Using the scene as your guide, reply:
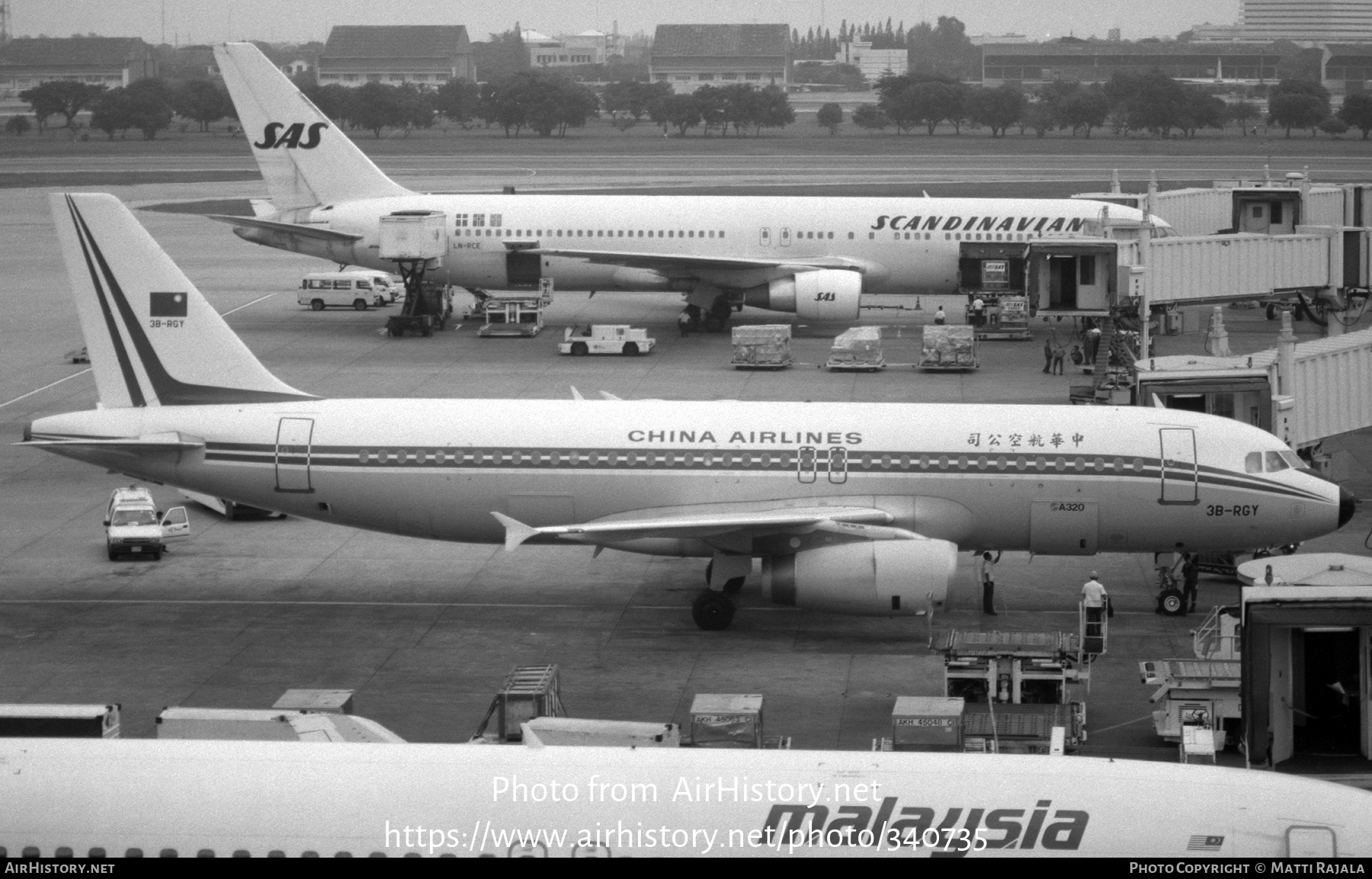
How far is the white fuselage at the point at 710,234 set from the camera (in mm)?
61906

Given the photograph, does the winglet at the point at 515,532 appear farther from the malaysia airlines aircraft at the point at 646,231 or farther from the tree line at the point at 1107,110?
the tree line at the point at 1107,110

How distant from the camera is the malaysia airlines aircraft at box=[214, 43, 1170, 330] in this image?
203 ft

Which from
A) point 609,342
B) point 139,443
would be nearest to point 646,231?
point 609,342

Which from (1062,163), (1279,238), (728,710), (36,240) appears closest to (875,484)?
(728,710)

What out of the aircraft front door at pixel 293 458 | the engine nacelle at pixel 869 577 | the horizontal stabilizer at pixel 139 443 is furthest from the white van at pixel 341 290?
the engine nacelle at pixel 869 577

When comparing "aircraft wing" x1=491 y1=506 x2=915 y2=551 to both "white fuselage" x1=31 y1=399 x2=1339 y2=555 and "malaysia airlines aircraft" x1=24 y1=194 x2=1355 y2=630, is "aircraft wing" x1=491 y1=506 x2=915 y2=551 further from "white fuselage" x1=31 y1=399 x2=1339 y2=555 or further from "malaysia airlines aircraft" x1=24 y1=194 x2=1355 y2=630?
"white fuselage" x1=31 y1=399 x2=1339 y2=555

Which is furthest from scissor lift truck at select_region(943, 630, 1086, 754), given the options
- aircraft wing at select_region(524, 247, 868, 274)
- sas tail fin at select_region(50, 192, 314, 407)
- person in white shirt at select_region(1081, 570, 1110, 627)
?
aircraft wing at select_region(524, 247, 868, 274)

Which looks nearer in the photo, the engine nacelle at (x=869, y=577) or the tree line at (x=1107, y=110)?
the engine nacelle at (x=869, y=577)

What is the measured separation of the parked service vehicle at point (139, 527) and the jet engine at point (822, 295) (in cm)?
2823

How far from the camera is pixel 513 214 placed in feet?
207

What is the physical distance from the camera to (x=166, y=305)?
32844 mm

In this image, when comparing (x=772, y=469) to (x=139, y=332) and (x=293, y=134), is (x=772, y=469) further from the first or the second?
(x=293, y=134)

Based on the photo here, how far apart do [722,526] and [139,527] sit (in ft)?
42.3

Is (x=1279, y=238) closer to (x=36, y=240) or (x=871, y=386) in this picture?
(x=871, y=386)
